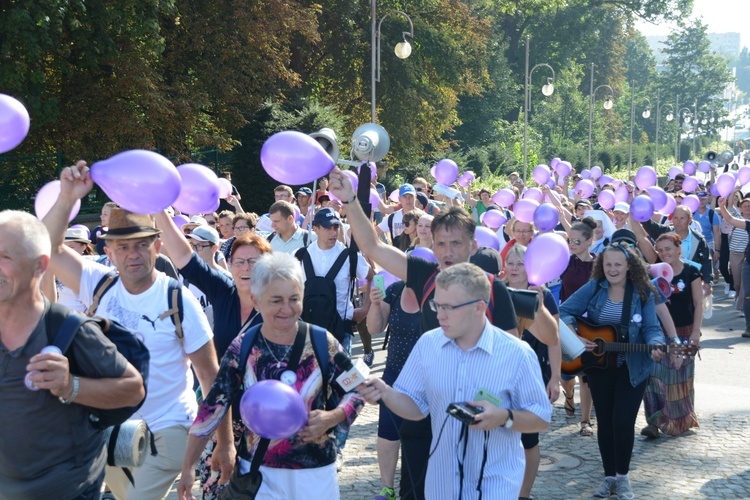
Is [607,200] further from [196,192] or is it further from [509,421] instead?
[509,421]

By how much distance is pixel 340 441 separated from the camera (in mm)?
3969

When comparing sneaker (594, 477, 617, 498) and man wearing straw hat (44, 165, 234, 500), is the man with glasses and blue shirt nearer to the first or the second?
man wearing straw hat (44, 165, 234, 500)

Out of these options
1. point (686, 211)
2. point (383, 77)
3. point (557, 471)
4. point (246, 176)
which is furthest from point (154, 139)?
point (557, 471)

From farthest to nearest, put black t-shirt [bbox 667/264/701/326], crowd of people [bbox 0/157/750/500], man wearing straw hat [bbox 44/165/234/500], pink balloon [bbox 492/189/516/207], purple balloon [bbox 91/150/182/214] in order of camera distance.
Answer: pink balloon [bbox 492/189/516/207], black t-shirt [bbox 667/264/701/326], man wearing straw hat [bbox 44/165/234/500], purple balloon [bbox 91/150/182/214], crowd of people [bbox 0/157/750/500]

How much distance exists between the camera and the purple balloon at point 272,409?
3348 mm

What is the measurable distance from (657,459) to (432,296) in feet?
11.8

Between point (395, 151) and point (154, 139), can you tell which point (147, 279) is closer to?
point (154, 139)

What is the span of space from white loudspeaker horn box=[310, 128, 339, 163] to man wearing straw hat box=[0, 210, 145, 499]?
2612 mm

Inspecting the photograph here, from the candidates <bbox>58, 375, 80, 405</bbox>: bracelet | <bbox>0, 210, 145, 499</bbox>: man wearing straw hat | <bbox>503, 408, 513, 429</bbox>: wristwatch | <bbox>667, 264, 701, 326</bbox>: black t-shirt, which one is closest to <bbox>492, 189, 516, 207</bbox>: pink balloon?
<bbox>667, 264, 701, 326</bbox>: black t-shirt

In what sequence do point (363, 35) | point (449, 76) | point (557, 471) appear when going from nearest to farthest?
1. point (557, 471)
2. point (363, 35)
3. point (449, 76)

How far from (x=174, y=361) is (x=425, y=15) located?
31.9 m

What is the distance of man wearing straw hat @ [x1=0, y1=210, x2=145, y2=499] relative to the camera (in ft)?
10.2

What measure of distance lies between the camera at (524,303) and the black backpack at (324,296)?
2.63 metres

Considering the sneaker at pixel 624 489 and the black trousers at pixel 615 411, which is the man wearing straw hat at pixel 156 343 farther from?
the sneaker at pixel 624 489
